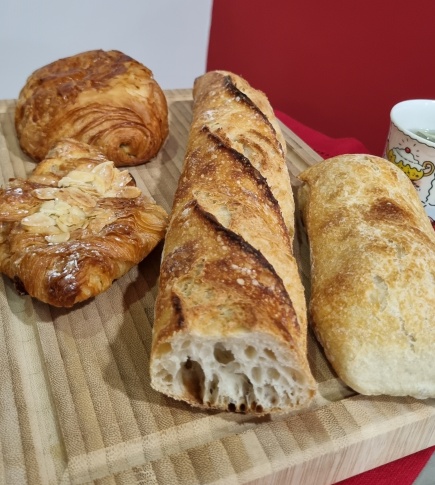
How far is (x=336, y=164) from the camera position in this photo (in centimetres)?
164

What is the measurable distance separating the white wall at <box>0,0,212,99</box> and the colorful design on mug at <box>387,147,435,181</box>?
250 centimetres

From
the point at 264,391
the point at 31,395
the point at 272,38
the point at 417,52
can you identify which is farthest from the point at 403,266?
the point at 272,38

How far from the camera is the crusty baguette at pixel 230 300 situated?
102cm

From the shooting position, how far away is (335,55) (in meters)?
3.00

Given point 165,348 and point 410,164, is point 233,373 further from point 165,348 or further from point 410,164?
point 410,164

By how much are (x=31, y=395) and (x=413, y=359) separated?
82 cm

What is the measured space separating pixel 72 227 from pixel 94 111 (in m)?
0.59

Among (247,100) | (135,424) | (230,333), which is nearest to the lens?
(230,333)

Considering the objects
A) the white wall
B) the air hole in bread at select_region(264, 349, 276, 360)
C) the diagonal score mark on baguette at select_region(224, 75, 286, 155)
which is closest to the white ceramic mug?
the diagonal score mark on baguette at select_region(224, 75, 286, 155)

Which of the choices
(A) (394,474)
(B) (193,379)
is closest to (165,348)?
(B) (193,379)

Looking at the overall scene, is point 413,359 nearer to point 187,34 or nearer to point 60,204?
point 60,204

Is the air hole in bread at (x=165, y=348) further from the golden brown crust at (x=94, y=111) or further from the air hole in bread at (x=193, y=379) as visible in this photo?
the golden brown crust at (x=94, y=111)

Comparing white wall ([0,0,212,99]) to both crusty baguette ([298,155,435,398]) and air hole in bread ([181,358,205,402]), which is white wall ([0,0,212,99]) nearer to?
crusty baguette ([298,155,435,398])

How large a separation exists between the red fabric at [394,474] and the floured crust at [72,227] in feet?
2.48
